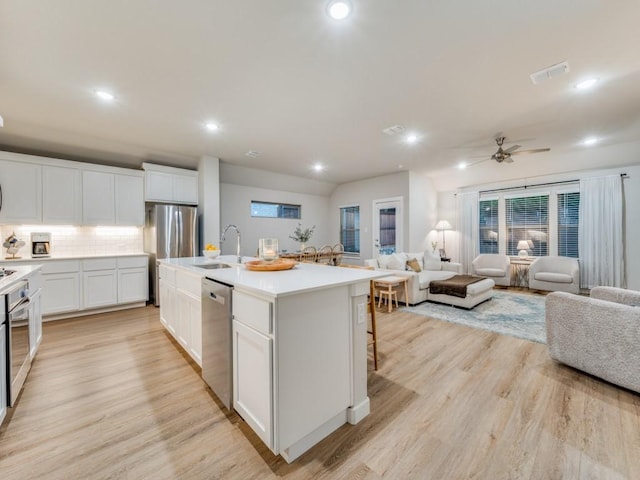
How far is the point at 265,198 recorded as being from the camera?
6.98 meters

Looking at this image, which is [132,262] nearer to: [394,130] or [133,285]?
[133,285]

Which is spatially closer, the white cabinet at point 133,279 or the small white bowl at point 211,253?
the small white bowl at point 211,253

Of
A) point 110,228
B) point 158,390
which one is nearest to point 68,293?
point 110,228

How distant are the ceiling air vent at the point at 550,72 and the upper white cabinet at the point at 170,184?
5209 millimetres

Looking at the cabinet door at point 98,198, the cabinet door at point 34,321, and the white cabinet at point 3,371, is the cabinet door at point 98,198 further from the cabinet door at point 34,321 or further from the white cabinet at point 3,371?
the white cabinet at point 3,371

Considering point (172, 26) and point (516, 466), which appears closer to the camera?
point (516, 466)

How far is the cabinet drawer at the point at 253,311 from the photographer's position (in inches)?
56.9

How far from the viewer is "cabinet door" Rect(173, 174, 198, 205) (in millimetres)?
4996

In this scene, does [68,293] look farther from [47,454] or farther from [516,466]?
[516,466]

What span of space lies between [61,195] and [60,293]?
4.82 feet

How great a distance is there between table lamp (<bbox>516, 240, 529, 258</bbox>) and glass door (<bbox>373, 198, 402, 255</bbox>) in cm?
266

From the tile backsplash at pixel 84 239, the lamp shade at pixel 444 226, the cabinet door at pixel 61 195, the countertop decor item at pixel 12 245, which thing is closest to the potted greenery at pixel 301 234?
the lamp shade at pixel 444 226

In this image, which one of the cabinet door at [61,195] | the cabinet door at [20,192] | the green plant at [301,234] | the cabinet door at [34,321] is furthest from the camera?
the green plant at [301,234]

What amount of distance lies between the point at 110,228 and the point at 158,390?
12.4ft
